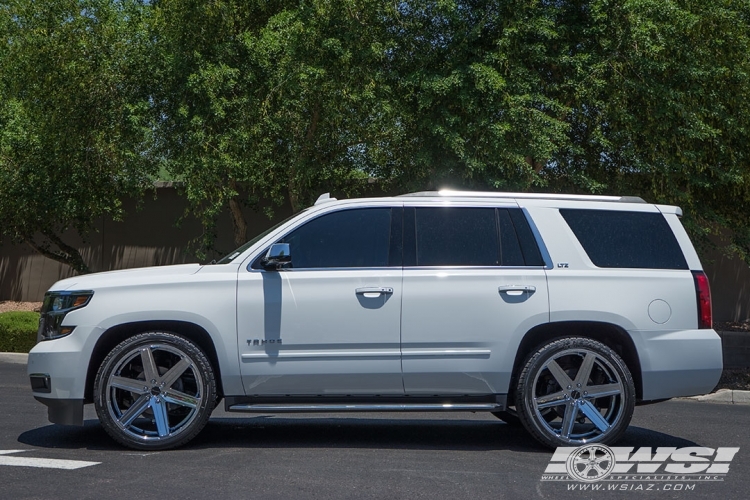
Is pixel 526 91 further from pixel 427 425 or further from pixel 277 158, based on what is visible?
pixel 427 425

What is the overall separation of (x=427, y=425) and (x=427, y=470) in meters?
2.48

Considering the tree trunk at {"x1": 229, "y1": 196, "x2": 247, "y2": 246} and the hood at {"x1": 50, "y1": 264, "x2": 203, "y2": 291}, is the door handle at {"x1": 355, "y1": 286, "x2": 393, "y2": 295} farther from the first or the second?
the tree trunk at {"x1": 229, "y1": 196, "x2": 247, "y2": 246}

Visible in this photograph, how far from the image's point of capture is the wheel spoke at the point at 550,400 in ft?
23.7

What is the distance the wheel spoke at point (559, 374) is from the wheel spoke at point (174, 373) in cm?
274

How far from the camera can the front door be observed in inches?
279

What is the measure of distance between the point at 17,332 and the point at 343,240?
11.7 m

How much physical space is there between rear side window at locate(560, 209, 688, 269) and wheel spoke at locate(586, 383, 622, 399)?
946mm

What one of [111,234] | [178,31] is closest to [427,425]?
[178,31]

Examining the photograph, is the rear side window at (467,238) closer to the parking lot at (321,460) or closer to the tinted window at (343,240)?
the tinted window at (343,240)

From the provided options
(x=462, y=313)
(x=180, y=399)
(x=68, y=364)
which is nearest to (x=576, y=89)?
(x=462, y=313)

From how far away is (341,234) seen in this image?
7410 mm

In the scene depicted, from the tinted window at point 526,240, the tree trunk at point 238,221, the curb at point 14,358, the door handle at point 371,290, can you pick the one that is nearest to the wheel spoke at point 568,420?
the tinted window at point 526,240

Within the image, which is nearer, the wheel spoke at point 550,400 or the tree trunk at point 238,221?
the wheel spoke at point 550,400

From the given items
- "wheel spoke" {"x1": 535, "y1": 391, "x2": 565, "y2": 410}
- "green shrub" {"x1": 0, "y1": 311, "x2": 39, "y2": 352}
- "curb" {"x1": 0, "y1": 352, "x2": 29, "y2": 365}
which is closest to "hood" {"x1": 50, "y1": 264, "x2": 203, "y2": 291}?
"wheel spoke" {"x1": 535, "y1": 391, "x2": 565, "y2": 410}
